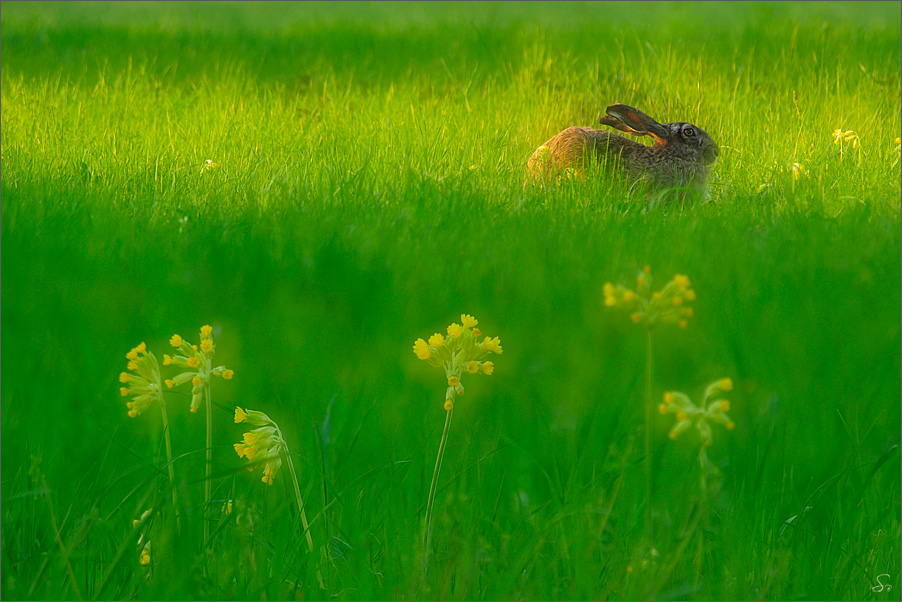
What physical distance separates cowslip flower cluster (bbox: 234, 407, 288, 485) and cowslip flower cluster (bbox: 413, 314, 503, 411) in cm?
35

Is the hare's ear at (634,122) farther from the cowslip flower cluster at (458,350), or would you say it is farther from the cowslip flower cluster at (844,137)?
the cowslip flower cluster at (458,350)

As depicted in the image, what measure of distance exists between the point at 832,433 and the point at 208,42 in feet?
23.2

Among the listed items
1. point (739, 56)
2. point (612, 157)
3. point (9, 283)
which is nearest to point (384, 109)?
point (612, 157)

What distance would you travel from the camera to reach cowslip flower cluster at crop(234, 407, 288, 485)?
1669 mm

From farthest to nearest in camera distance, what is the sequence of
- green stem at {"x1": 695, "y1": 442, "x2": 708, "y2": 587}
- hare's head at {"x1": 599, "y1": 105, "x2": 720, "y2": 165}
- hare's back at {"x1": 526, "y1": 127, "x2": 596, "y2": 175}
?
hare's head at {"x1": 599, "y1": 105, "x2": 720, "y2": 165}
hare's back at {"x1": 526, "y1": 127, "x2": 596, "y2": 175}
green stem at {"x1": 695, "y1": 442, "x2": 708, "y2": 587}

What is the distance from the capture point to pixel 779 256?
9.84 ft

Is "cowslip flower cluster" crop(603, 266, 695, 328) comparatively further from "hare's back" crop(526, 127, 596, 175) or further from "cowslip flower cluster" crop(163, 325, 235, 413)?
"hare's back" crop(526, 127, 596, 175)

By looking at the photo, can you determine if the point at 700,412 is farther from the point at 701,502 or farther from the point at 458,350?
the point at 458,350

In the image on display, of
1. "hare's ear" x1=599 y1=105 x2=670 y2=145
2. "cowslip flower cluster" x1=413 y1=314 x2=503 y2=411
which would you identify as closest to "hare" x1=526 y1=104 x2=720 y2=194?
"hare's ear" x1=599 y1=105 x2=670 y2=145

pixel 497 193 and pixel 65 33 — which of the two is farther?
pixel 65 33

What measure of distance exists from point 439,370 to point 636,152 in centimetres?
264

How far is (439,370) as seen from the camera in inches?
86.6

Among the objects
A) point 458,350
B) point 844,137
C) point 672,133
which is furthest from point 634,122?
point 458,350

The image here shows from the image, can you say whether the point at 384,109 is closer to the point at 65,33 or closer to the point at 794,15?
the point at 794,15
